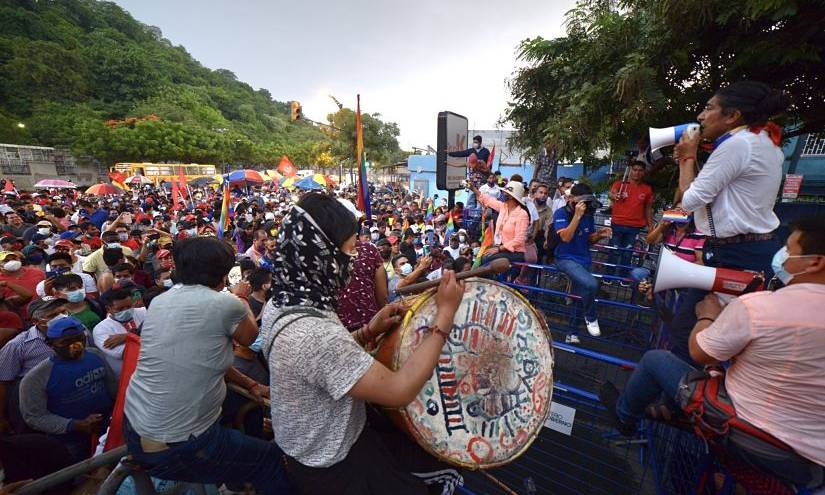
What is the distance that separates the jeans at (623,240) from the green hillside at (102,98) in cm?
4343

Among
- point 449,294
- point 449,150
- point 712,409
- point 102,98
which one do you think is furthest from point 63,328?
point 102,98

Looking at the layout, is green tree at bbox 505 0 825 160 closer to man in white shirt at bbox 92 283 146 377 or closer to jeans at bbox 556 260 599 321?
jeans at bbox 556 260 599 321

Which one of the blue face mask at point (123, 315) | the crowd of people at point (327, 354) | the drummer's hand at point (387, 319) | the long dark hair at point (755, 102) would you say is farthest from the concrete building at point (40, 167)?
the long dark hair at point (755, 102)

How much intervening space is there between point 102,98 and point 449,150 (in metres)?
69.0

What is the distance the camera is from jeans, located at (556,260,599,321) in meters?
3.81

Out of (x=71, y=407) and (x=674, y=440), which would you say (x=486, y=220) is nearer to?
(x=674, y=440)

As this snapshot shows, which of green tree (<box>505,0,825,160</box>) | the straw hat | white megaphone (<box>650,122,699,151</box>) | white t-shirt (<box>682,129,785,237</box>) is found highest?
green tree (<box>505,0,825,160</box>)

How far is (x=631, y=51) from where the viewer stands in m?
6.68

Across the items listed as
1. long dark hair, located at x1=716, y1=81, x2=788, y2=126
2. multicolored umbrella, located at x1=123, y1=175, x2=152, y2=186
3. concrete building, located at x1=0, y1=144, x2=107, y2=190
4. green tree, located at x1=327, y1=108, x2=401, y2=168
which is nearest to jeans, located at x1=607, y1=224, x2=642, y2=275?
long dark hair, located at x1=716, y1=81, x2=788, y2=126

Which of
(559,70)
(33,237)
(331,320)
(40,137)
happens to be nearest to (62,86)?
(40,137)

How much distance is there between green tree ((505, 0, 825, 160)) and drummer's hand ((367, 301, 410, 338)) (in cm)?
594

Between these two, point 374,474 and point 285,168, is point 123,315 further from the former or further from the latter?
point 285,168

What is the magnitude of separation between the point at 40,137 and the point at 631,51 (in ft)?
178

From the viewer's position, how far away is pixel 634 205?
209 inches
